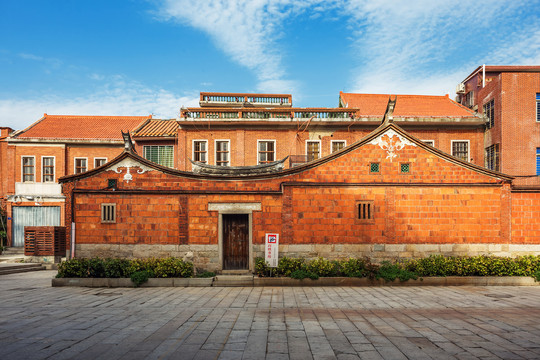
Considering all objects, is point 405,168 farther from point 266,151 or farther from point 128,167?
point 128,167

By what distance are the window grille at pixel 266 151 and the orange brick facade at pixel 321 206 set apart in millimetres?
7561

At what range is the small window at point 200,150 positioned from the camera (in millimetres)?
19875

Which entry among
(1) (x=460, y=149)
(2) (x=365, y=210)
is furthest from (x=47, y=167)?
(1) (x=460, y=149)

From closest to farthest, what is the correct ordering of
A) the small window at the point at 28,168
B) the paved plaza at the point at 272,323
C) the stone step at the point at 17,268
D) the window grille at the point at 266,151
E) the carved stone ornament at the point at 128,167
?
the paved plaza at the point at 272,323
the carved stone ornament at the point at 128,167
the stone step at the point at 17,268
the window grille at the point at 266,151
the small window at the point at 28,168

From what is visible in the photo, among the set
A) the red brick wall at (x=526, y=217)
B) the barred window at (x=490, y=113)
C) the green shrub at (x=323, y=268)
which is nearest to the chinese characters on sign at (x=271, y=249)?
the green shrub at (x=323, y=268)

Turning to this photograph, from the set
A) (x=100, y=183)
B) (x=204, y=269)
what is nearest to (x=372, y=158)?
(x=204, y=269)

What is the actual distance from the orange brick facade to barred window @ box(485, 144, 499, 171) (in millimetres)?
8680

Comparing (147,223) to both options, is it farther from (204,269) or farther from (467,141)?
(467,141)

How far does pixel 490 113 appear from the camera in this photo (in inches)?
831

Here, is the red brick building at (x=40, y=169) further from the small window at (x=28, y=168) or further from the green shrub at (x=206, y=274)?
the green shrub at (x=206, y=274)

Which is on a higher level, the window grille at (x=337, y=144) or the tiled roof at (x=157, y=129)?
the tiled roof at (x=157, y=129)

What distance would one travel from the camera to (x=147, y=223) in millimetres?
12266

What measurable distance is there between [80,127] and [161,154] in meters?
8.89

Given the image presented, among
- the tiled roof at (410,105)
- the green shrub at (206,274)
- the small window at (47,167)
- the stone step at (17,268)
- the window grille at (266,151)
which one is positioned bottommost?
the stone step at (17,268)
